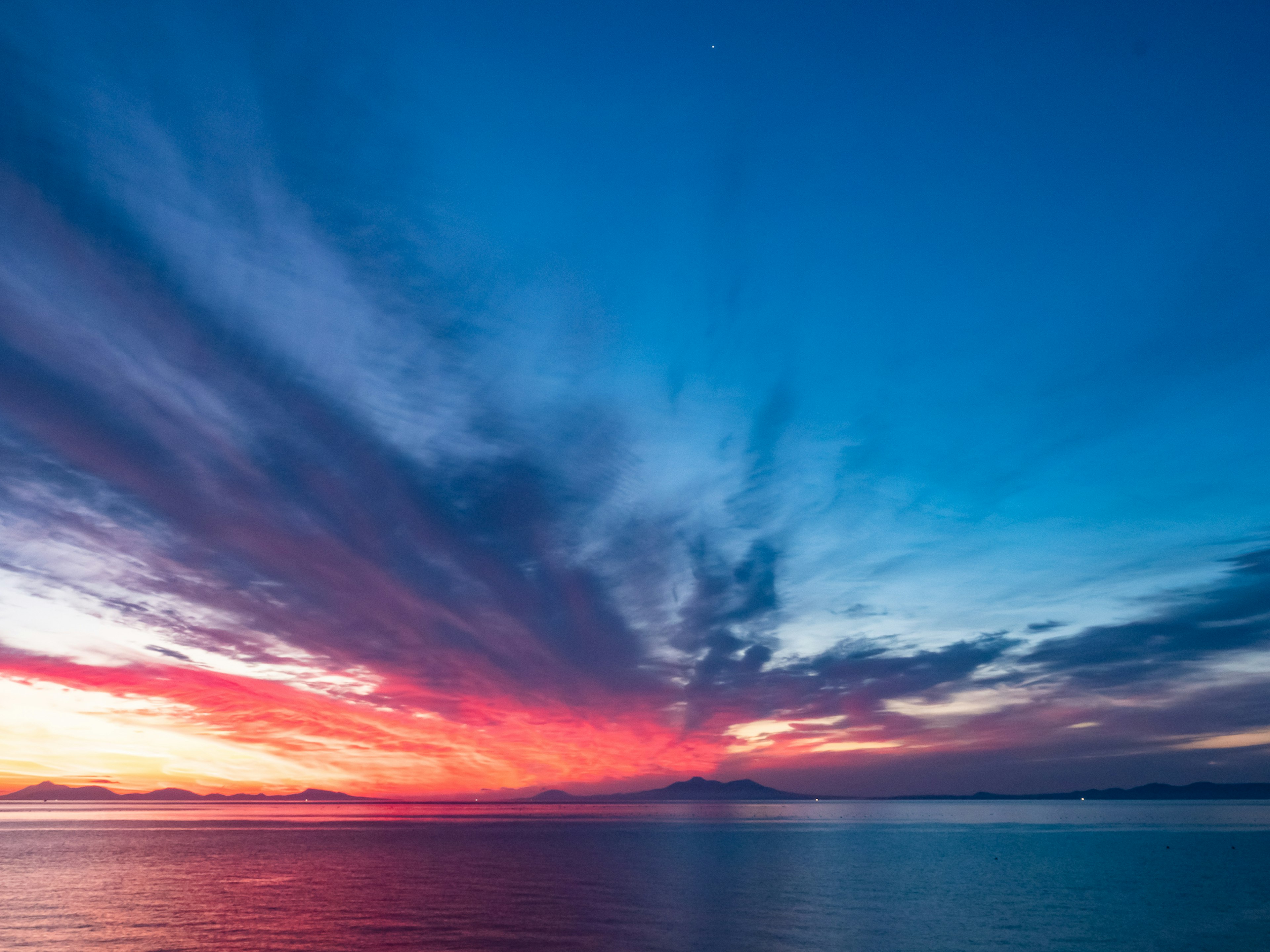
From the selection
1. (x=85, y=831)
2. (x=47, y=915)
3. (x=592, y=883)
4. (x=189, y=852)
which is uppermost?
(x=85, y=831)

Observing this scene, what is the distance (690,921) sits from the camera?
48.5 meters

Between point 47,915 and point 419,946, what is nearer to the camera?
point 419,946

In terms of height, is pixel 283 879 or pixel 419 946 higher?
pixel 283 879

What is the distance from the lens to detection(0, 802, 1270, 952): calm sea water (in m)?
43.8

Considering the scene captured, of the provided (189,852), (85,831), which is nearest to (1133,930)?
(189,852)

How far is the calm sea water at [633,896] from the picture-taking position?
4378 cm

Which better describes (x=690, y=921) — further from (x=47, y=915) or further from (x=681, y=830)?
(x=681, y=830)

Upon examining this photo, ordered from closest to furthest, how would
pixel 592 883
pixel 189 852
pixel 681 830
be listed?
1. pixel 592 883
2. pixel 189 852
3. pixel 681 830

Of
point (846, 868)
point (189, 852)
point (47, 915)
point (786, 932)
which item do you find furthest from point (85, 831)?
point (786, 932)

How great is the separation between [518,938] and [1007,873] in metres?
58.3

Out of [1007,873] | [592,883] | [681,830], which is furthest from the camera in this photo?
[681,830]

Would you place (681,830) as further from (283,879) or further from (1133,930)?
(1133,930)

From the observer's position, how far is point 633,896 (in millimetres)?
59531

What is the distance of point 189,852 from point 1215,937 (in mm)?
110467
